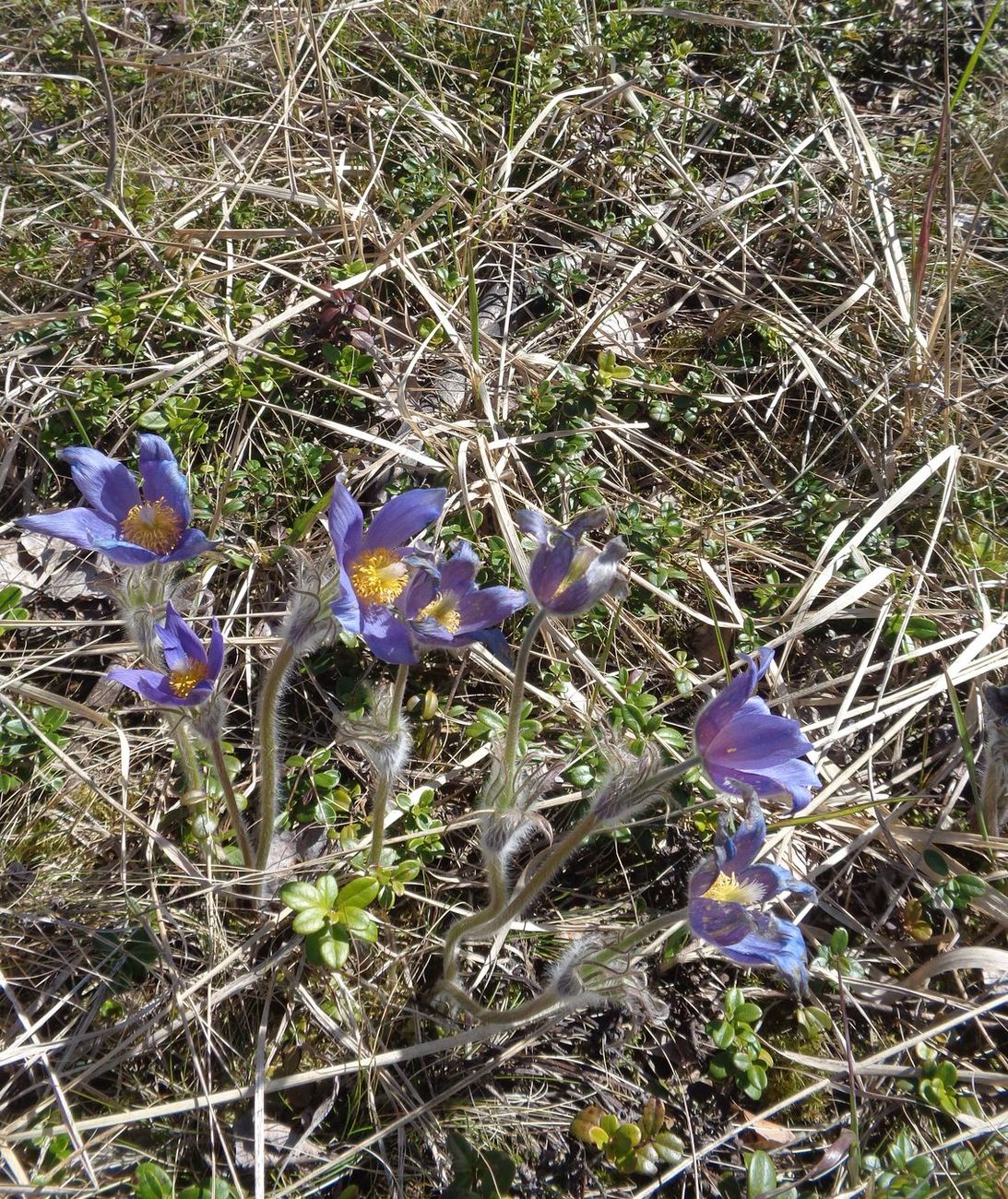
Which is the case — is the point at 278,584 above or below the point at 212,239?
below

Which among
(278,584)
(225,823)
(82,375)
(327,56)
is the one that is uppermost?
(327,56)

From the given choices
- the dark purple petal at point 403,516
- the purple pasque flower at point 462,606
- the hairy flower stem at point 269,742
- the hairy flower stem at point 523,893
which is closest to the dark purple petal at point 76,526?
the hairy flower stem at point 269,742

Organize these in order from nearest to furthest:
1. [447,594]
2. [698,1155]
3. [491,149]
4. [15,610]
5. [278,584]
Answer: [447,594] < [698,1155] < [15,610] < [278,584] < [491,149]

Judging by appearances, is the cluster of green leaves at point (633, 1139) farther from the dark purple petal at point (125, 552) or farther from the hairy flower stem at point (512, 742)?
the dark purple petal at point (125, 552)

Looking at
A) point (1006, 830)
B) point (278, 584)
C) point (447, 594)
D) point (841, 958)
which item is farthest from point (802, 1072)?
point (278, 584)

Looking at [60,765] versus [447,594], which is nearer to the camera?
[447,594]

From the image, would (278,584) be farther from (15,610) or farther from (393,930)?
(393,930)

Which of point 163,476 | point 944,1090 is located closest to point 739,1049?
point 944,1090

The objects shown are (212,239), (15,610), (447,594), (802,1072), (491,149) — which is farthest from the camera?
Answer: (491,149)
